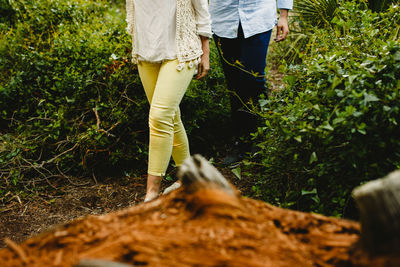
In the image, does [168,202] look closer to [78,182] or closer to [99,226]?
[99,226]

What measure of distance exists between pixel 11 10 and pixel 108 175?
3.44 metres

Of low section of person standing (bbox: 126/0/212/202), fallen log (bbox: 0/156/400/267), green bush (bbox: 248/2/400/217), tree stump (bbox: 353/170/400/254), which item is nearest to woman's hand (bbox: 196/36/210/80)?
low section of person standing (bbox: 126/0/212/202)

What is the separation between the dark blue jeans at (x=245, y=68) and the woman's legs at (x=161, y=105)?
0.59 m

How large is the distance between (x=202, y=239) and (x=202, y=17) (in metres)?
1.79

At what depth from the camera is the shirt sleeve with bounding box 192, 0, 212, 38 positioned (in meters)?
2.50

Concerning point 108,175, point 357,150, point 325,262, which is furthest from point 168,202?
point 108,175

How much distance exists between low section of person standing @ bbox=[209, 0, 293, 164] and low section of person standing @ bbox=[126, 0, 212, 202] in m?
0.45

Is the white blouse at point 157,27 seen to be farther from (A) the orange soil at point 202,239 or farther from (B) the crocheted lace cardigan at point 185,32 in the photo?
(A) the orange soil at point 202,239

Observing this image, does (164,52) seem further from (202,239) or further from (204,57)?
(202,239)

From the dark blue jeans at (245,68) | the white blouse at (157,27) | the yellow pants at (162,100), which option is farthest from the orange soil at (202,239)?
the dark blue jeans at (245,68)

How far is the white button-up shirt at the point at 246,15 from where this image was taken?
294 centimetres

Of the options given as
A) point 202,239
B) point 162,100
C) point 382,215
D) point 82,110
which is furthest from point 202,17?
point 382,215

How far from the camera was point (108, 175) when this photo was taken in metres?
3.55

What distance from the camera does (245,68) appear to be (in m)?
3.12
